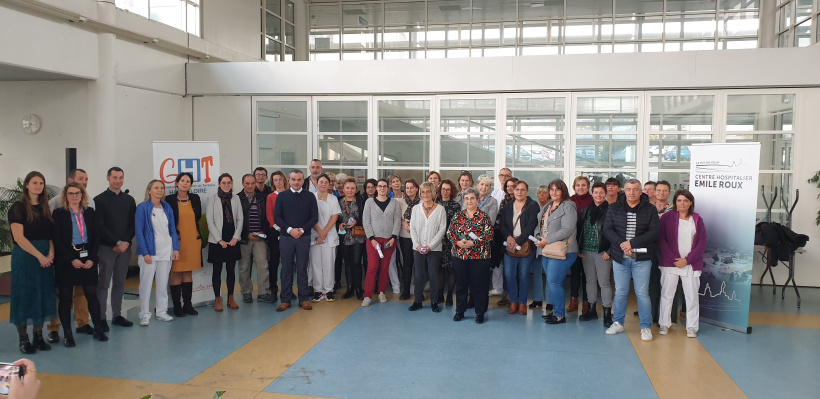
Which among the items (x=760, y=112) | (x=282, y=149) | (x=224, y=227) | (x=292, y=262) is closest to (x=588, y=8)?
(x=760, y=112)

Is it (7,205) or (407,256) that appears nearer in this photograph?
(407,256)

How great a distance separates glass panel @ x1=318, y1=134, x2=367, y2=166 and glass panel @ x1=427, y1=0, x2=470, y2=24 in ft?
22.1

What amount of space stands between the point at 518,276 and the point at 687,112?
13.9 feet

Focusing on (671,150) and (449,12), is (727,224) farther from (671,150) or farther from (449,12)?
(449,12)

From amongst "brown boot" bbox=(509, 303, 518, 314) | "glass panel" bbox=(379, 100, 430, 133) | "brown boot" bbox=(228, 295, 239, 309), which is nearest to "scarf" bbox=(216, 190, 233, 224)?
→ "brown boot" bbox=(228, 295, 239, 309)

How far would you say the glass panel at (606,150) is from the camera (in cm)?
880

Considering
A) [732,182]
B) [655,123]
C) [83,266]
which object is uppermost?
[655,123]

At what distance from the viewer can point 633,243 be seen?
216 inches

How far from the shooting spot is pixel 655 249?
561cm

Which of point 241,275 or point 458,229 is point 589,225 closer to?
point 458,229

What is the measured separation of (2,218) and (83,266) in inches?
118

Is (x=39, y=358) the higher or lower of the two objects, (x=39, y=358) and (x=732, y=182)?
the lower

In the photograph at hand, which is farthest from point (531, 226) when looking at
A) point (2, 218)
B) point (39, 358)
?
point (2, 218)

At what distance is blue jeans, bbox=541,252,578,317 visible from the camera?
592 centimetres
